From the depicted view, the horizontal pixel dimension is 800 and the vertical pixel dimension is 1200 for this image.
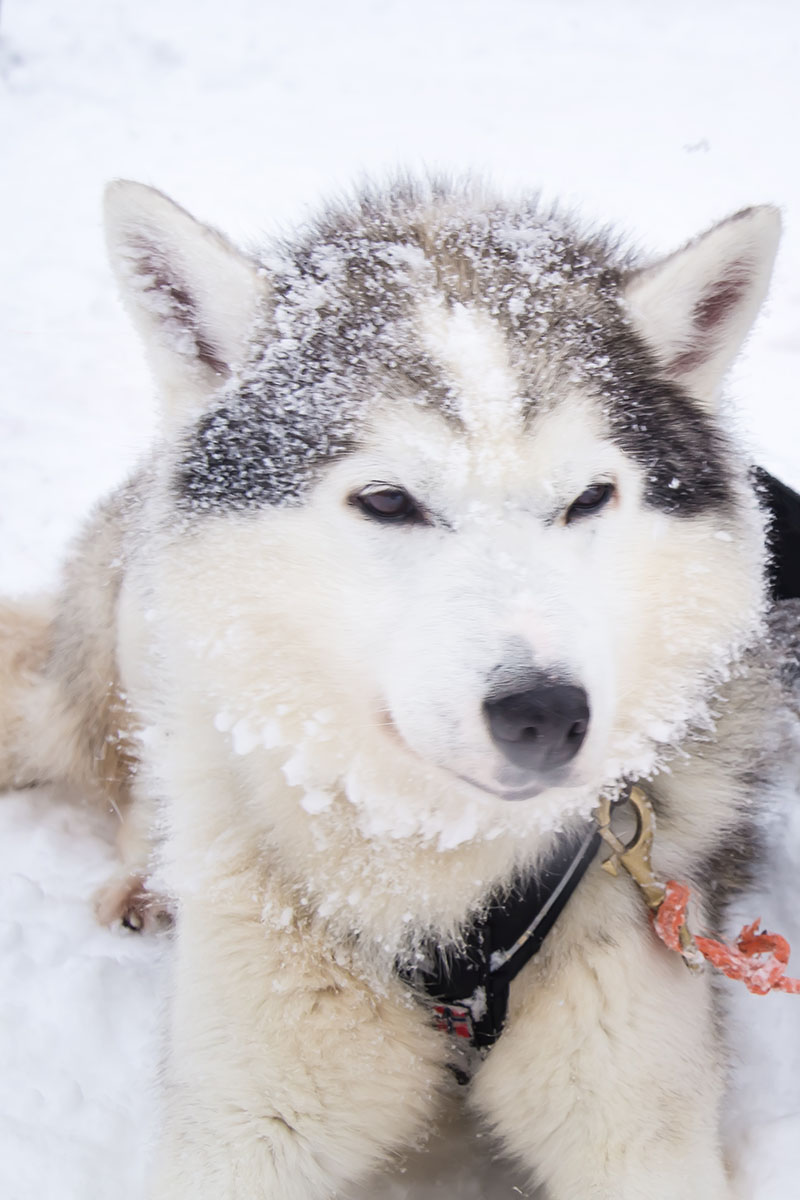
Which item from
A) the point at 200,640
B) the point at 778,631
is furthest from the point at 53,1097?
the point at 778,631

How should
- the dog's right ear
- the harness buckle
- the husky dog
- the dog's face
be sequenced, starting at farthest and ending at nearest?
1. the harness buckle
2. the dog's right ear
3. the husky dog
4. the dog's face

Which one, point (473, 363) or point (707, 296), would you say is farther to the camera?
point (707, 296)

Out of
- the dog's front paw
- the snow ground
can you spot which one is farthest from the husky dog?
the dog's front paw

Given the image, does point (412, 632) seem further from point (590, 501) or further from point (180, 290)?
point (180, 290)

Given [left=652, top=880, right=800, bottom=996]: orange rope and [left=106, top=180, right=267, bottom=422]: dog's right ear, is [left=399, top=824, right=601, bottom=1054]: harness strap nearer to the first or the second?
[left=652, top=880, right=800, bottom=996]: orange rope

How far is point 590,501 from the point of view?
5.35ft

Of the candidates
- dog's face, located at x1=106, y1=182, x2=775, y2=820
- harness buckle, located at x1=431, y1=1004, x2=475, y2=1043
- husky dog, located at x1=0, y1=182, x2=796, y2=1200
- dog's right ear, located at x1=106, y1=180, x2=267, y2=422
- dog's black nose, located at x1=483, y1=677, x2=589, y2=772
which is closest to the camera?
dog's black nose, located at x1=483, y1=677, x2=589, y2=772

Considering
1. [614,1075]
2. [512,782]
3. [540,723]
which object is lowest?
[614,1075]

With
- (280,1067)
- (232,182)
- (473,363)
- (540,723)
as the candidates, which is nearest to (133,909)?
(280,1067)

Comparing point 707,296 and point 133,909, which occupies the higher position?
point 707,296

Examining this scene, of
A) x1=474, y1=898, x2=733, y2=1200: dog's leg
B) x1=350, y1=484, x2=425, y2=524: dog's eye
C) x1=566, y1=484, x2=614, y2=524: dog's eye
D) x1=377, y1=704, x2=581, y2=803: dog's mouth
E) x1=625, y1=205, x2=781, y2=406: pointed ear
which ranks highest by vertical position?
x1=625, y1=205, x2=781, y2=406: pointed ear

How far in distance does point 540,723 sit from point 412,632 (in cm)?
25

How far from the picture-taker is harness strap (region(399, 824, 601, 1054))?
1.76 meters

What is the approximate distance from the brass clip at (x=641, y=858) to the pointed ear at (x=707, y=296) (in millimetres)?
782
